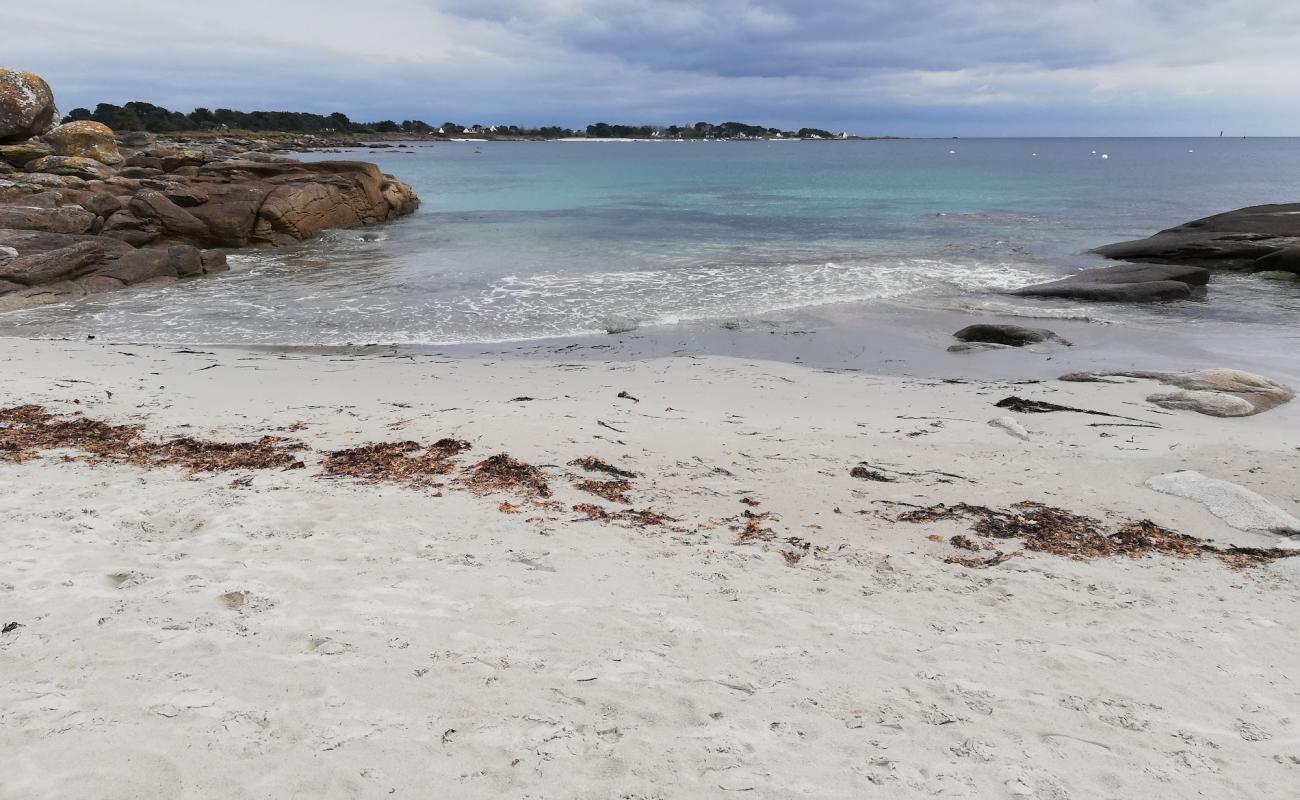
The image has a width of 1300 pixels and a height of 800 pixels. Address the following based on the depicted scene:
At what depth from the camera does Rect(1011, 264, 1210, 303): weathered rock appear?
14.3 meters

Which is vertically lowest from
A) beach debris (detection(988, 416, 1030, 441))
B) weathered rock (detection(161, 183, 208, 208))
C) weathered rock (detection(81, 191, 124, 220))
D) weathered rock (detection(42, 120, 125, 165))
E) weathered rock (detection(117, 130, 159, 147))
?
beach debris (detection(988, 416, 1030, 441))

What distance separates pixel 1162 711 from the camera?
10.3ft

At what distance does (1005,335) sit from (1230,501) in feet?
19.7

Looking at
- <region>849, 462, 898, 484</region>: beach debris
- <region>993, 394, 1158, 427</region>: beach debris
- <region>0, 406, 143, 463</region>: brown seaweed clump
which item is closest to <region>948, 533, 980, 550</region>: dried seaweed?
<region>849, 462, 898, 484</region>: beach debris

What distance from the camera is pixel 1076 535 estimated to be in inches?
194

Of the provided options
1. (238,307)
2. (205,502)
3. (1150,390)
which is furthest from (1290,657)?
(238,307)

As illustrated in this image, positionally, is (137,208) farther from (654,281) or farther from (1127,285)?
(1127,285)

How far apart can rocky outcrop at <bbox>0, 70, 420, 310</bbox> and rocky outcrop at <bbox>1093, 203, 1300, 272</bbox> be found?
24200 mm

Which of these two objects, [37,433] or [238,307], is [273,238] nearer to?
[238,307]

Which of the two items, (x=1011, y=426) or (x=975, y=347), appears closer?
(x=1011, y=426)

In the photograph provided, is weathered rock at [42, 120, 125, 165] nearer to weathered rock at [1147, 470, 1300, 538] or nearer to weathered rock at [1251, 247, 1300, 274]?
weathered rock at [1147, 470, 1300, 538]

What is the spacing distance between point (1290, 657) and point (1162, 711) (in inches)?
41.1

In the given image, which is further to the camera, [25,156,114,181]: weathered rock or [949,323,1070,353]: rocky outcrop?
[25,156,114,181]: weathered rock

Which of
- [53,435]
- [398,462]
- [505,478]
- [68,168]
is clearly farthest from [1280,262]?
[68,168]
